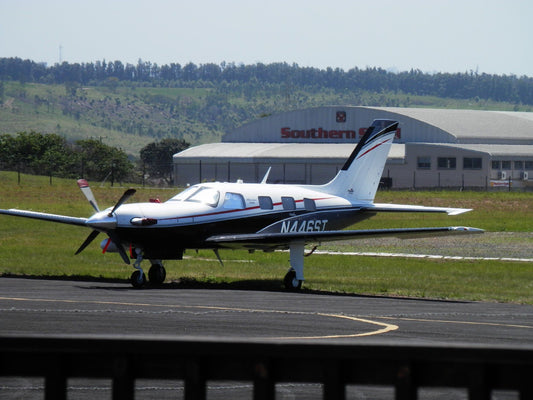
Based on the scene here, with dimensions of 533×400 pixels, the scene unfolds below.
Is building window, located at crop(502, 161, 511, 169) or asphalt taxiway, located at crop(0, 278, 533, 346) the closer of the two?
asphalt taxiway, located at crop(0, 278, 533, 346)

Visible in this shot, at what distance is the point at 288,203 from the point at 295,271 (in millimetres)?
2481

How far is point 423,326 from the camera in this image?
1633cm

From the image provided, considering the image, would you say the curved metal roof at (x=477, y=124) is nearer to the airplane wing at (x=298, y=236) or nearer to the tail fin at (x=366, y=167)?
the tail fin at (x=366, y=167)

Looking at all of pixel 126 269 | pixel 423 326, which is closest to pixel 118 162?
pixel 126 269

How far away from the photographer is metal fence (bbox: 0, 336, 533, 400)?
4.79 metres

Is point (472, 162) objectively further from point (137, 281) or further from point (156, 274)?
point (137, 281)

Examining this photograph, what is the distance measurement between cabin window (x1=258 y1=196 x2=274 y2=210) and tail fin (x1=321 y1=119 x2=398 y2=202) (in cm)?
251

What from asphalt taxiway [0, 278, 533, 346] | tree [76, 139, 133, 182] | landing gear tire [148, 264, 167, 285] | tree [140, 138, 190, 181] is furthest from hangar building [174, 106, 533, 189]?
tree [140, 138, 190, 181]

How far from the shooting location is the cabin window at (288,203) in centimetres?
2625

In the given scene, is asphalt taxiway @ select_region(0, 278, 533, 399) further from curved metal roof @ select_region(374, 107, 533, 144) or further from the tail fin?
curved metal roof @ select_region(374, 107, 533, 144)

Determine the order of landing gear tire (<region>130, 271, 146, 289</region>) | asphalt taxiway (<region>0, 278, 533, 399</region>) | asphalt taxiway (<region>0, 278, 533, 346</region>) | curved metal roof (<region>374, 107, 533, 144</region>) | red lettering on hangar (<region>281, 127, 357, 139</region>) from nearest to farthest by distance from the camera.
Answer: asphalt taxiway (<region>0, 278, 533, 399</region>), asphalt taxiway (<region>0, 278, 533, 346</region>), landing gear tire (<region>130, 271, 146, 289</region>), curved metal roof (<region>374, 107, 533, 144</region>), red lettering on hangar (<region>281, 127, 357, 139</region>)

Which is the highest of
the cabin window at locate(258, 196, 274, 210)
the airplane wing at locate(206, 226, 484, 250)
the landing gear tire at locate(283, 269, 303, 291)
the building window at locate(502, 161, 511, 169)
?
the cabin window at locate(258, 196, 274, 210)

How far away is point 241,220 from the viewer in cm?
2528

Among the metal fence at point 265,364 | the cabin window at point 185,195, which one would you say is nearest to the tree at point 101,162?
the cabin window at point 185,195
